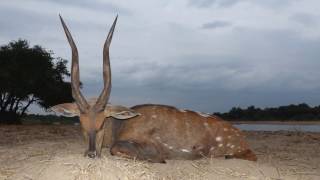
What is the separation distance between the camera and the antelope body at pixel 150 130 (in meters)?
7.79

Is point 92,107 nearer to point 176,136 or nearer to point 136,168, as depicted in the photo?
point 176,136

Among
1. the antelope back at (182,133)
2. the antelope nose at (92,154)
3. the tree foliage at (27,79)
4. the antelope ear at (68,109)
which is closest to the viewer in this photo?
the antelope nose at (92,154)

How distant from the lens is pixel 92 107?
7750mm

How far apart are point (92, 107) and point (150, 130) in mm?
1152

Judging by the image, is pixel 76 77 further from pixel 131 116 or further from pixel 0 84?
pixel 0 84

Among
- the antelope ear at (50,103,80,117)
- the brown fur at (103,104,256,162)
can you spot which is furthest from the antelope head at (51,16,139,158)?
the brown fur at (103,104,256,162)

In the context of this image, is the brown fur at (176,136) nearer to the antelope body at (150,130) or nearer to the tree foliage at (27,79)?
the antelope body at (150,130)

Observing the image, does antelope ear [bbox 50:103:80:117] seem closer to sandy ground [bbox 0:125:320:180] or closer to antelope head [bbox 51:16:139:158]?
antelope head [bbox 51:16:139:158]

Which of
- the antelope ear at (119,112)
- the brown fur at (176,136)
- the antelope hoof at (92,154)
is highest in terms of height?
the antelope ear at (119,112)

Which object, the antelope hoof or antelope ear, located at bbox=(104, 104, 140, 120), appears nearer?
the antelope hoof

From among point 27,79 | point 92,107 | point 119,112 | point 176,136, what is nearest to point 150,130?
point 176,136

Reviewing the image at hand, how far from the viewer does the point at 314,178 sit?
302 inches

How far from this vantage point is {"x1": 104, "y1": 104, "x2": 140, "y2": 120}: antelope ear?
26.7ft

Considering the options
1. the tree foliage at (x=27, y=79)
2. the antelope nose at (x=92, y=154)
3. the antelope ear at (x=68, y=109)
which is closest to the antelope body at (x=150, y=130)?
the antelope ear at (x=68, y=109)
